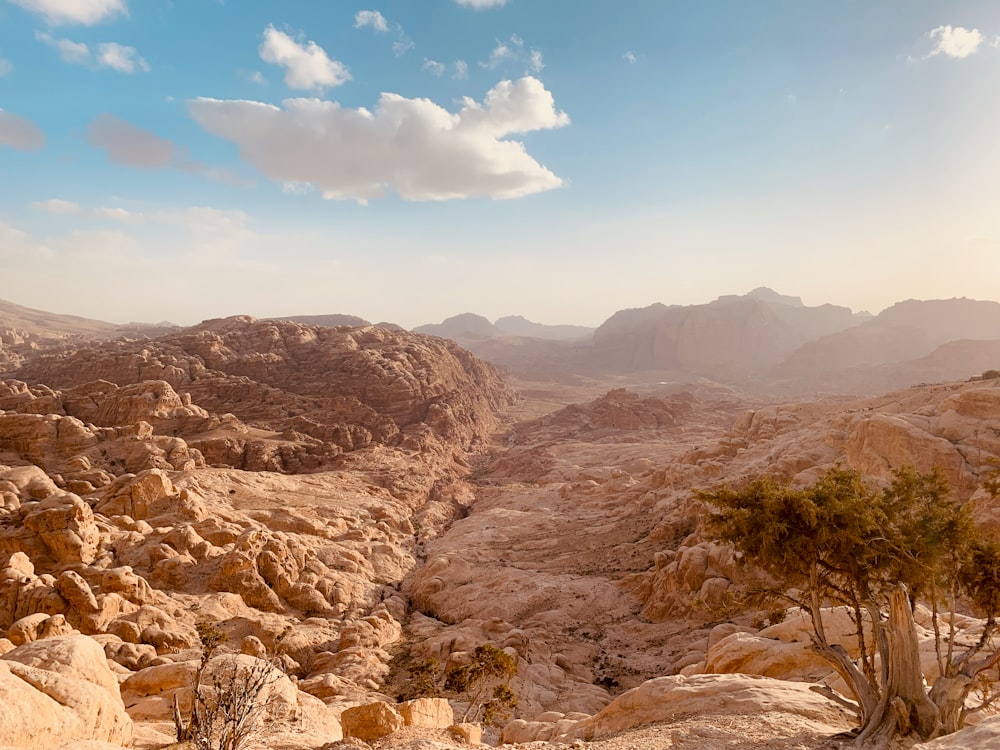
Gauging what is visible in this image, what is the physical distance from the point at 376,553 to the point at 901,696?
33059 mm

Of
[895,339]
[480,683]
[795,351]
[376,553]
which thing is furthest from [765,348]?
[480,683]

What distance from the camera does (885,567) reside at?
1046cm

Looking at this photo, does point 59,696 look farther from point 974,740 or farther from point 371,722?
point 974,740

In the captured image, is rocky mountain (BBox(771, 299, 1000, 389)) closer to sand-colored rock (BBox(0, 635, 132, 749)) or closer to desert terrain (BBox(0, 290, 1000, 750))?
desert terrain (BBox(0, 290, 1000, 750))

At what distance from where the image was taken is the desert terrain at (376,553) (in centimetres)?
1295

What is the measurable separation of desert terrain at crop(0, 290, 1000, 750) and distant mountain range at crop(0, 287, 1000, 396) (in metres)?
56.7

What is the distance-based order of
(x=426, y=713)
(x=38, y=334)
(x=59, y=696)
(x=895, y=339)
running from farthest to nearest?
(x=895, y=339) → (x=38, y=334) → (x=426, y=713) → (x=59, y=696)

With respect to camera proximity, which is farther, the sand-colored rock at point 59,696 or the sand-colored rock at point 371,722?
the sand-colored rock at point 371,722

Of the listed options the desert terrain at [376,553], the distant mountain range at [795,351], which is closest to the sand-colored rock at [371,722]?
the desert terrain at [376,553]

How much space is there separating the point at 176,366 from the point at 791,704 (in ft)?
226

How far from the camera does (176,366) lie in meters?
63.2

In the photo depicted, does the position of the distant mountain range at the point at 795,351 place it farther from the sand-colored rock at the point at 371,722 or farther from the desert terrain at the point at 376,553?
the sand-colored rock at the point at 371,722

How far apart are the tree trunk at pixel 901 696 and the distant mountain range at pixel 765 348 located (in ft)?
373

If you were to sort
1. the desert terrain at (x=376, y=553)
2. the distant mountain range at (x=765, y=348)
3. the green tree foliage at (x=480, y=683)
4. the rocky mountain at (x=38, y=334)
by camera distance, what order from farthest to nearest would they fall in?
the distant mountain range at (x=765, y=348) → the rocky mountain at (x=38, y=334) → the green tree foliage at (x=480, y=683) → the desert terrain at (x=376, y=553)
